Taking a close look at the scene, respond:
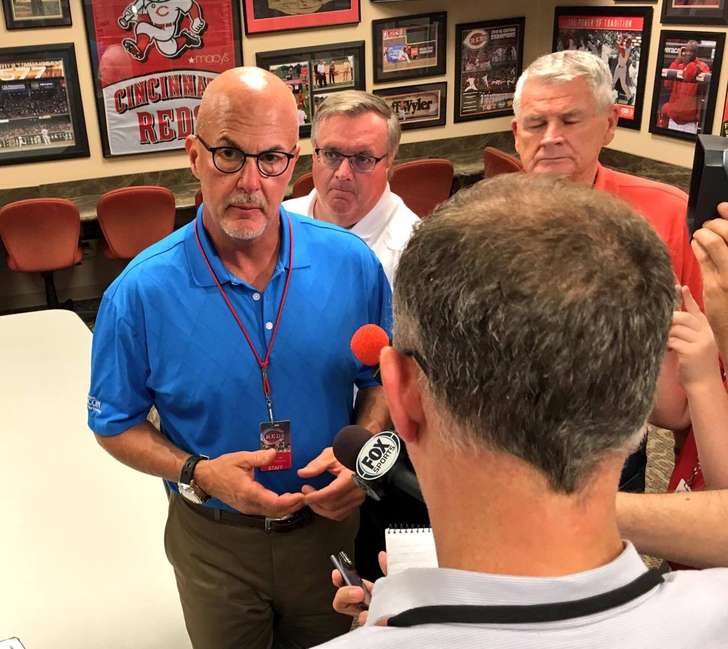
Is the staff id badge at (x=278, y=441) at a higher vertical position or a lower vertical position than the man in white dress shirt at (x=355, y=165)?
lower

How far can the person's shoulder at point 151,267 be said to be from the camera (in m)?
1.64

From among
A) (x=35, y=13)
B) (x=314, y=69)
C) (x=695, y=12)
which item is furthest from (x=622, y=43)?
(x=35, y=13)

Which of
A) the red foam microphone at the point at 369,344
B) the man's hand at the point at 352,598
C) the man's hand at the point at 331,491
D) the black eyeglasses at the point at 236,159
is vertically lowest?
the man's hand at the point at 331,491

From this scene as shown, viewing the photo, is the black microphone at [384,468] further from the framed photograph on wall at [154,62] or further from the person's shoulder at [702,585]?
the framed photograph on wall at [154,62]

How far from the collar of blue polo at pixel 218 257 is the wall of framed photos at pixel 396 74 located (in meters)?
4.34

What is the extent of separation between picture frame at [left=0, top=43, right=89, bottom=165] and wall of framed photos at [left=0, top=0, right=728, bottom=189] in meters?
0.05

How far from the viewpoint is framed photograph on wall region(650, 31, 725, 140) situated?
17.9 feet

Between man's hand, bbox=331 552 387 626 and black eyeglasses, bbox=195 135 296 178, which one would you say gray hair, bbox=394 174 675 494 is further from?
black eyeglasses, bbox=195 135 296 178

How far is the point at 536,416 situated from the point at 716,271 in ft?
2.29

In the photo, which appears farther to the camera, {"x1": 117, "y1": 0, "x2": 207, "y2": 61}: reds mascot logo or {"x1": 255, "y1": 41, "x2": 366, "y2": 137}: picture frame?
{"x1": 255, "y1": 41, "x2": 366, "y2": 137}: picture frame

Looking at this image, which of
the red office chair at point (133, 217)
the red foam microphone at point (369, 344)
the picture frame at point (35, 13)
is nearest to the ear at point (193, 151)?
the red foam microphone at point (369, 344)

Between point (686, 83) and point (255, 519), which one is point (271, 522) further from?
point (686, 83)

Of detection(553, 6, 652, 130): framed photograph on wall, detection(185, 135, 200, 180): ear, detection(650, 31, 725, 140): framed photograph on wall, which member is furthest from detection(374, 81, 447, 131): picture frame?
detection(185, 135, 200, 180): ear

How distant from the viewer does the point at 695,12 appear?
5480 mm
